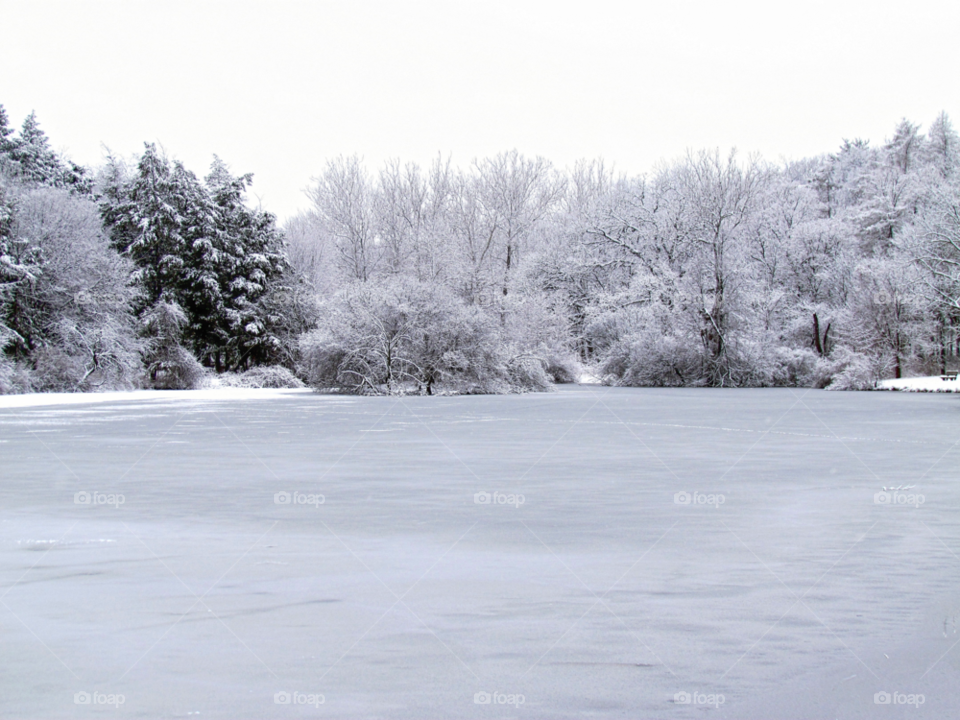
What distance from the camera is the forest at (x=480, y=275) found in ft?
115

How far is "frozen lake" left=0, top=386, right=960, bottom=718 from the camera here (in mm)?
3859

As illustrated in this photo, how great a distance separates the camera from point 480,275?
4262cm

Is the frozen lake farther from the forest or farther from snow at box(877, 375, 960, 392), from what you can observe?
snow at box(877, 375, 960, 392)

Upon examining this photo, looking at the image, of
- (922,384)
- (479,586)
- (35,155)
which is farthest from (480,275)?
(479,586)

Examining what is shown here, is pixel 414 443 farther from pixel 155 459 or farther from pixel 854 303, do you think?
pixel 854 303

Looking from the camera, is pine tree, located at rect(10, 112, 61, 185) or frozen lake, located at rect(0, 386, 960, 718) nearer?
frozen lake, located at rect(0, 386, 960, 718)

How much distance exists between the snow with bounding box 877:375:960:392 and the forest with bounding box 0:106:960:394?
749mm

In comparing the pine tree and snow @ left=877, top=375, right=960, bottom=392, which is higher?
the pine tree

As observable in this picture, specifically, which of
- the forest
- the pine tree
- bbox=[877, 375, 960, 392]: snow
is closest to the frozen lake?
the forest

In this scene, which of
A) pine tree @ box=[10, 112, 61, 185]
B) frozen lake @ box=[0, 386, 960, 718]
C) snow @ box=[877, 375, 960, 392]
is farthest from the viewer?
pine tree @ box=[10, 112, 61, 185]

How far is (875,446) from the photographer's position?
14406 millimetres

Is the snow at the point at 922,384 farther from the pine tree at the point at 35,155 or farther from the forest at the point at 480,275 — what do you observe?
the pine tree at the point at 35,155

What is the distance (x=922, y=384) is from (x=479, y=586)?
113 ft

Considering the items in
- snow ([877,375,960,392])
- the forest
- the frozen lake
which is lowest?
snow ([877,375,960,392])
